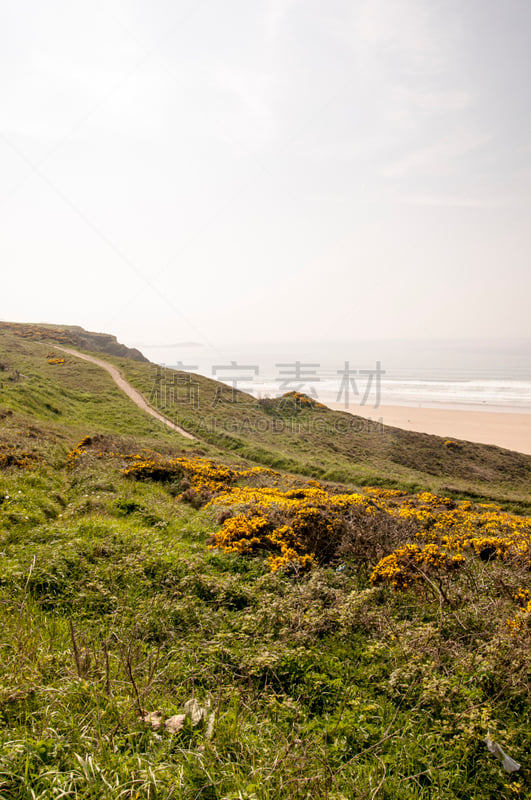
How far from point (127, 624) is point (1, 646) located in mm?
1142

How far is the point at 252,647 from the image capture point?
3637mm

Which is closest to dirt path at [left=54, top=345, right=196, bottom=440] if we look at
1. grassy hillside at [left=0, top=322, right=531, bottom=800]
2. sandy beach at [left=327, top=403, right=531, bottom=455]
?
grassy hillside at [left=0, top=322, right=531, bottom=800]

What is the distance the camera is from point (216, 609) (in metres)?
4.52

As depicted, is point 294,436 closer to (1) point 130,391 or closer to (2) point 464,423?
(1) point 130,391

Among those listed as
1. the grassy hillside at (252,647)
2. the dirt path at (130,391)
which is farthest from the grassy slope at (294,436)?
the grassy hillside at (252,647)

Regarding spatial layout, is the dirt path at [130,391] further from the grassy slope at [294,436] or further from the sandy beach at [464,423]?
the sandy beach at [464,423]

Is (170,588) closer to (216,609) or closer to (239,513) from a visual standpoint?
(216,609)

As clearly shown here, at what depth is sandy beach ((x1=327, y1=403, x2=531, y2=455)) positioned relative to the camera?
1163 inches

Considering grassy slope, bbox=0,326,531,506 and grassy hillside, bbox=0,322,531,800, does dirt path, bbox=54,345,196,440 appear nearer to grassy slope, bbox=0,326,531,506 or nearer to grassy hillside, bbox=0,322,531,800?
grassy slope, bbox=0,326,531,506

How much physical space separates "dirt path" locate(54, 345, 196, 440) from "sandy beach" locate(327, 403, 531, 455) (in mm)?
19579

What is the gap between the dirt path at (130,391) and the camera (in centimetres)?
2468

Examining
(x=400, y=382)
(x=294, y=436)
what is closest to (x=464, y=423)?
(x=294, y=436)

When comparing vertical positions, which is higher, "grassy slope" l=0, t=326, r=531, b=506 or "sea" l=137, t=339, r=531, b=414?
"sea" l=137, t=339, r=531, b=414

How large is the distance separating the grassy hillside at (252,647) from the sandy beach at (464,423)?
23118mm
